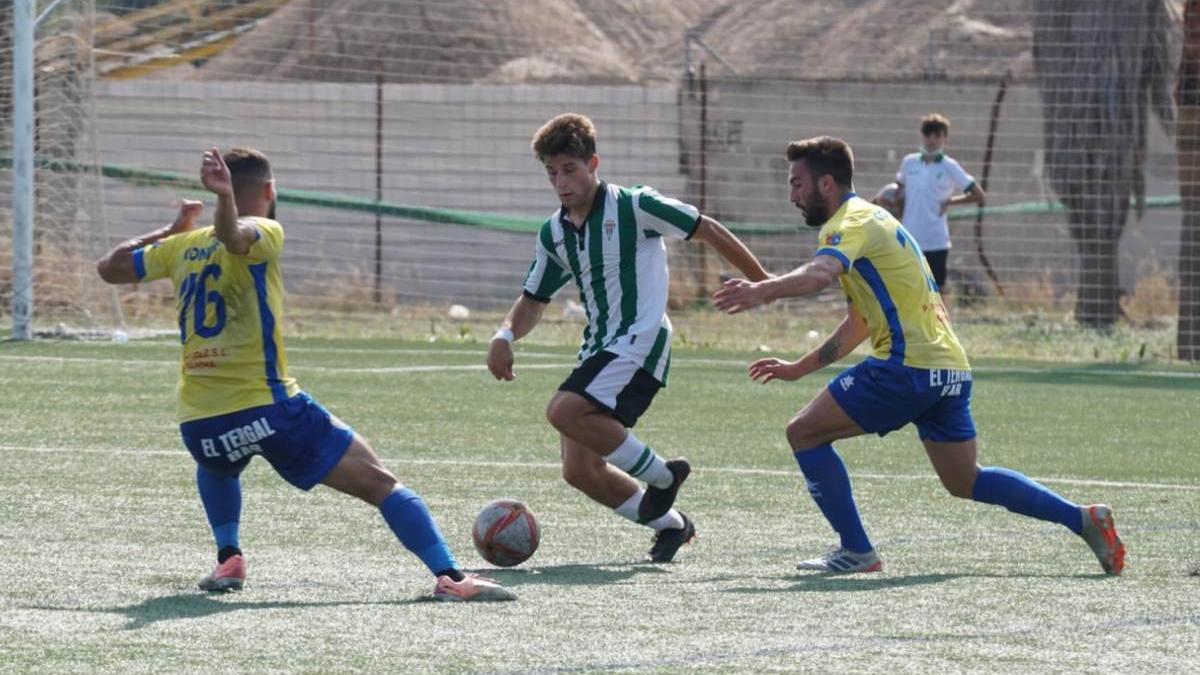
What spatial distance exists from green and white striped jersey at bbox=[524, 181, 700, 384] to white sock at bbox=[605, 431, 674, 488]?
326 mm

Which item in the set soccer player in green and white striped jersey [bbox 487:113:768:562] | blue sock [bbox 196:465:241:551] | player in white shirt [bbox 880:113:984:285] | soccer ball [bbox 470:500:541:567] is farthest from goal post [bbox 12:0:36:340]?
blue sock [bbox 196:465:241:551]

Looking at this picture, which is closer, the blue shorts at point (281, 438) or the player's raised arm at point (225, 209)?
the player's raised arm at point (225, 209)

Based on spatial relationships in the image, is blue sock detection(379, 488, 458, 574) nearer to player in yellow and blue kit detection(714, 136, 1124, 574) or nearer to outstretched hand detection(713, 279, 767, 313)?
outstretched hand detection(713, 279, 767, 313)

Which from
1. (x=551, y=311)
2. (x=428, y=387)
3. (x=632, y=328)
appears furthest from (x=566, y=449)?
(x=551, y=311)

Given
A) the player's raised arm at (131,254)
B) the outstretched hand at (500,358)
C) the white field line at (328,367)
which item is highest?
the player's raised arm at (131,254)

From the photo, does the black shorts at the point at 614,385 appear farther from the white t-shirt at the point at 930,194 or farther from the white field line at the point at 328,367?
the white t-shirt at the point at 930,194

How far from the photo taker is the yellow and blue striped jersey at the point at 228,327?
6.70 metres

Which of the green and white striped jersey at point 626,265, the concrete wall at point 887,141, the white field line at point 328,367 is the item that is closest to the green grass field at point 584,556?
the green and white striped jersey at point 626,265

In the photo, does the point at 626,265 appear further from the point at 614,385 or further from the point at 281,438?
the point at 281,438

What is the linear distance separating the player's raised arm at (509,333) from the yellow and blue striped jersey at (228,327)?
123 cm

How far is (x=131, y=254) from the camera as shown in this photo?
6.97m

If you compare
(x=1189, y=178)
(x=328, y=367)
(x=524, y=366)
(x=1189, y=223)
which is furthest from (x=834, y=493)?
(x=1189, y=223)

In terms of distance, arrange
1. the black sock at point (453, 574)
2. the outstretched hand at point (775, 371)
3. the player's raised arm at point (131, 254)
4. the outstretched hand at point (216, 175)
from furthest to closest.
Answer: the outstretched hand at point (775, 371), the player's raised arm at point (131, 254), the black sock at point (453, 574), the outstretched hand at point (216, 175)

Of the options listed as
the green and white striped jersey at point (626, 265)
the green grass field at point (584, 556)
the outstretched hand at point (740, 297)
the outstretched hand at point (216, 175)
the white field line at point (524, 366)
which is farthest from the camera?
the white field line at point (524, 366)
